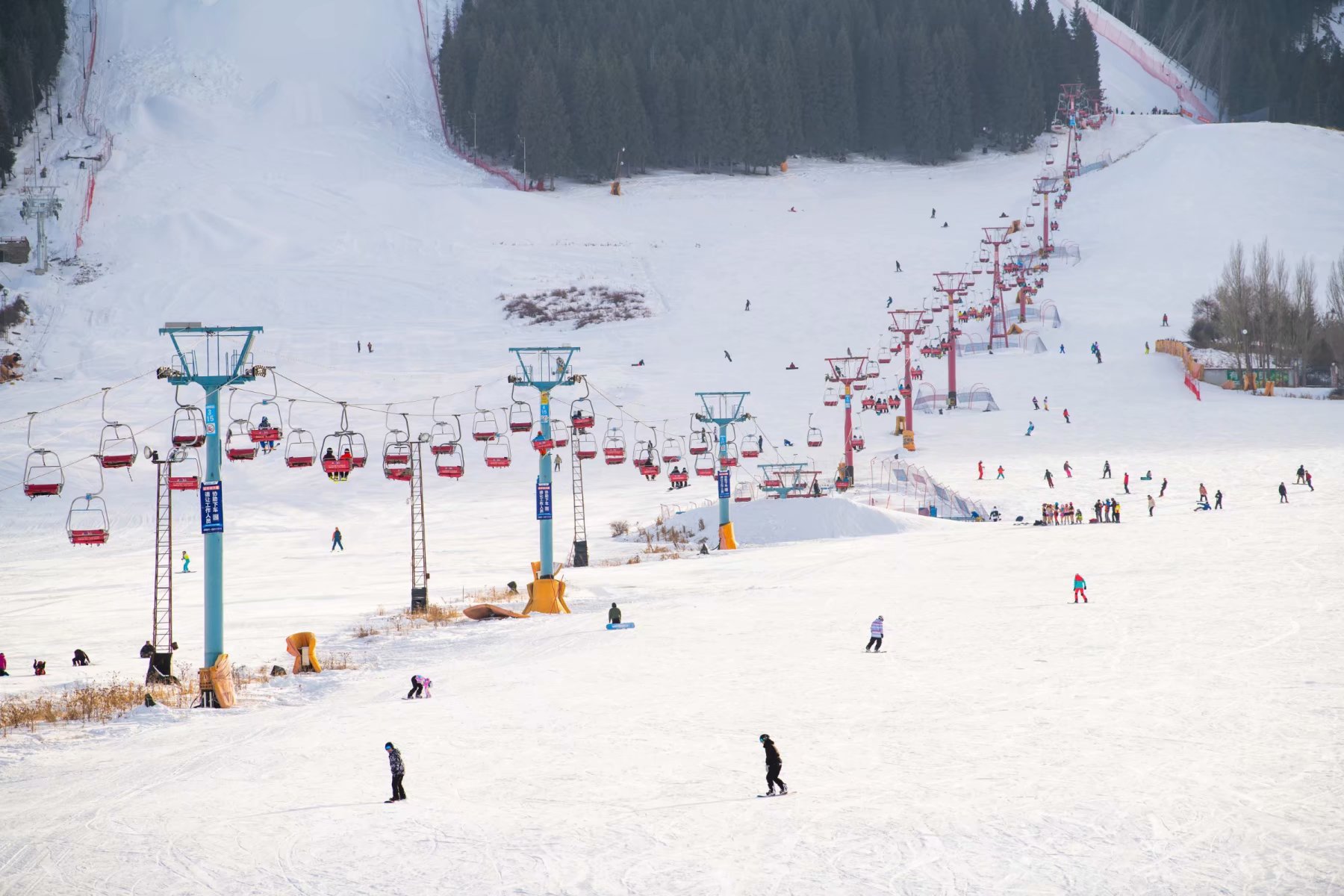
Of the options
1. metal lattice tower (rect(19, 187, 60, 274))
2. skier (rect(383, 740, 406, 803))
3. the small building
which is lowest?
skier (rect(383, 740, 406, 803))

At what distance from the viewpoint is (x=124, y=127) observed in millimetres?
87812

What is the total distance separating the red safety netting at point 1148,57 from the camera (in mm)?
126688

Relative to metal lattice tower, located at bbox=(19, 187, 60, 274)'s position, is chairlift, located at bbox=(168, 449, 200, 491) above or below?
below

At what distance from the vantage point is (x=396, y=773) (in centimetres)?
1372

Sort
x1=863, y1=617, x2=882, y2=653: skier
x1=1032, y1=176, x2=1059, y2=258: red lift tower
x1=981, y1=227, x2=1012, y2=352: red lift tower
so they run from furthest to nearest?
x1=1032, y1=176, x2=1059, y2=258: red lift tower, x1=981, y1=227, x2=1012, y2=352: red lift tower, x1=863, y1=617, x2=882, y2=653: skier

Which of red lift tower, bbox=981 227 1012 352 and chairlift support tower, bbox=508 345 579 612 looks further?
red lift tower, bbox=981 227 1012 352

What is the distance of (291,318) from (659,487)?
85.6ft

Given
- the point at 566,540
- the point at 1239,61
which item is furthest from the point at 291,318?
the point at 1239,61

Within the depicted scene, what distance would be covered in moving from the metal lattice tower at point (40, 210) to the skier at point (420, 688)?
192 feet

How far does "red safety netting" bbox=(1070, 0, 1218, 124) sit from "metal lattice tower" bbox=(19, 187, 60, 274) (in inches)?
3767

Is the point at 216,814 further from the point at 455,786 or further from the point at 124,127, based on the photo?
the point at 124,127

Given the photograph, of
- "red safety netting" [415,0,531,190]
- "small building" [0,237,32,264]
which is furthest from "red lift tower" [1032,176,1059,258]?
"small building" [0,237,32,264]

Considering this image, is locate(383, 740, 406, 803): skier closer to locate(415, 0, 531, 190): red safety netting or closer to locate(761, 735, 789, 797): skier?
locate(761, 735, 789, 797): skier

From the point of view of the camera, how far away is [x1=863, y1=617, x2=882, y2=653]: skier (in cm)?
2139
